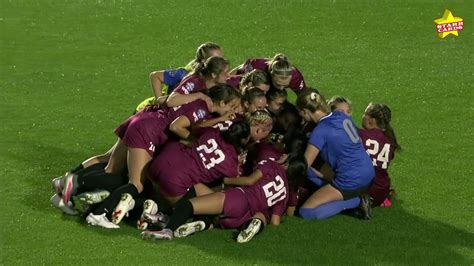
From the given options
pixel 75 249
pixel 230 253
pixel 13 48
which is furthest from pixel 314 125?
pixel 13 48

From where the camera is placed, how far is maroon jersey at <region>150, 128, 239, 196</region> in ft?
32.0

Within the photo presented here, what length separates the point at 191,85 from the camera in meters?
10.3

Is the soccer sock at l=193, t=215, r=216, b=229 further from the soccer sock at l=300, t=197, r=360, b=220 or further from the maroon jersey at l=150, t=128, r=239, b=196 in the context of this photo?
the soccer sock at l=300, t=197, r=360, b=220

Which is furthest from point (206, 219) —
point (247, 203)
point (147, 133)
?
point (147, 133)

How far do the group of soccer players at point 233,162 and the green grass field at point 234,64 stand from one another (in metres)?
0.19

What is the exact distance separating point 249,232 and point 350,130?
1.42m

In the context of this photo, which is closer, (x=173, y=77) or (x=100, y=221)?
(x=100, y=221)

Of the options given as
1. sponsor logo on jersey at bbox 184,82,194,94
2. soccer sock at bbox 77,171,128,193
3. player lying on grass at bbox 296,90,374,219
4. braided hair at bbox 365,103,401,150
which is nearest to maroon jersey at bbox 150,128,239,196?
soccer sock at bbox 77,171,128,193

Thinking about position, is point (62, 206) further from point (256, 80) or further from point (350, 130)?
point (350, 130)

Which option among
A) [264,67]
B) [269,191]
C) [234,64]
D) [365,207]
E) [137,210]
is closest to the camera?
[269,191]

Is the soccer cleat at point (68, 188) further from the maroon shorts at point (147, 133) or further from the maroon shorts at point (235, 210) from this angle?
the maroon shorts at point (235, 210)

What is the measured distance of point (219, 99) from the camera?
32.7 feet

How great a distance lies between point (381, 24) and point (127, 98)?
4849 mm

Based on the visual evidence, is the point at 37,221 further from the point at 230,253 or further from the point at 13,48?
the point at 13,48
